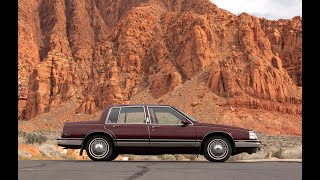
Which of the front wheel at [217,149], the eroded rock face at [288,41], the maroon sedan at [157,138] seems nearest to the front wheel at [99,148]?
the maroon sedan at [157,138]

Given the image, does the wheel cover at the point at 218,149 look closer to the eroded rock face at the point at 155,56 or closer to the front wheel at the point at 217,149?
the front wheel at the point at 217,149

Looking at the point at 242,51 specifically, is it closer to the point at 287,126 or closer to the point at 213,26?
the point at 213,26

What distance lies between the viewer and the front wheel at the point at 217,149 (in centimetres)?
1437

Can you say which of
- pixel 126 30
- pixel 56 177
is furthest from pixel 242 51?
pixel 56 177

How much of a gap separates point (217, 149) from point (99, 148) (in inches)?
123

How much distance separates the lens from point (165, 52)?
96562mm

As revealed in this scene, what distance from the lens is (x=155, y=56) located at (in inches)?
3834

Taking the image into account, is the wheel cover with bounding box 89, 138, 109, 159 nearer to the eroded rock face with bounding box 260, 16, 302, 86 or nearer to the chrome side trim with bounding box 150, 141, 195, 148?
the chrome side trim with bounding box 150, 141, 195, 148

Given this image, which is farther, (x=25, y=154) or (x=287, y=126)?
(x=287, y=126)

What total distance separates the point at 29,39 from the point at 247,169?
10552cm

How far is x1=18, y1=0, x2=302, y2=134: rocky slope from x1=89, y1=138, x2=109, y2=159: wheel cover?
69458 mm

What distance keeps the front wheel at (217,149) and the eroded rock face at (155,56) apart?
69803mm

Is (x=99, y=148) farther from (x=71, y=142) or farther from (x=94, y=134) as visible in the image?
(x=71, y=142)

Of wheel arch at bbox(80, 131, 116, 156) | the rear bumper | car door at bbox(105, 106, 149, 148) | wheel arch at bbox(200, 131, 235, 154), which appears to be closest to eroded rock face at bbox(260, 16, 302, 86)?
wheel arch at bbox(200, 131, 235, 154)
